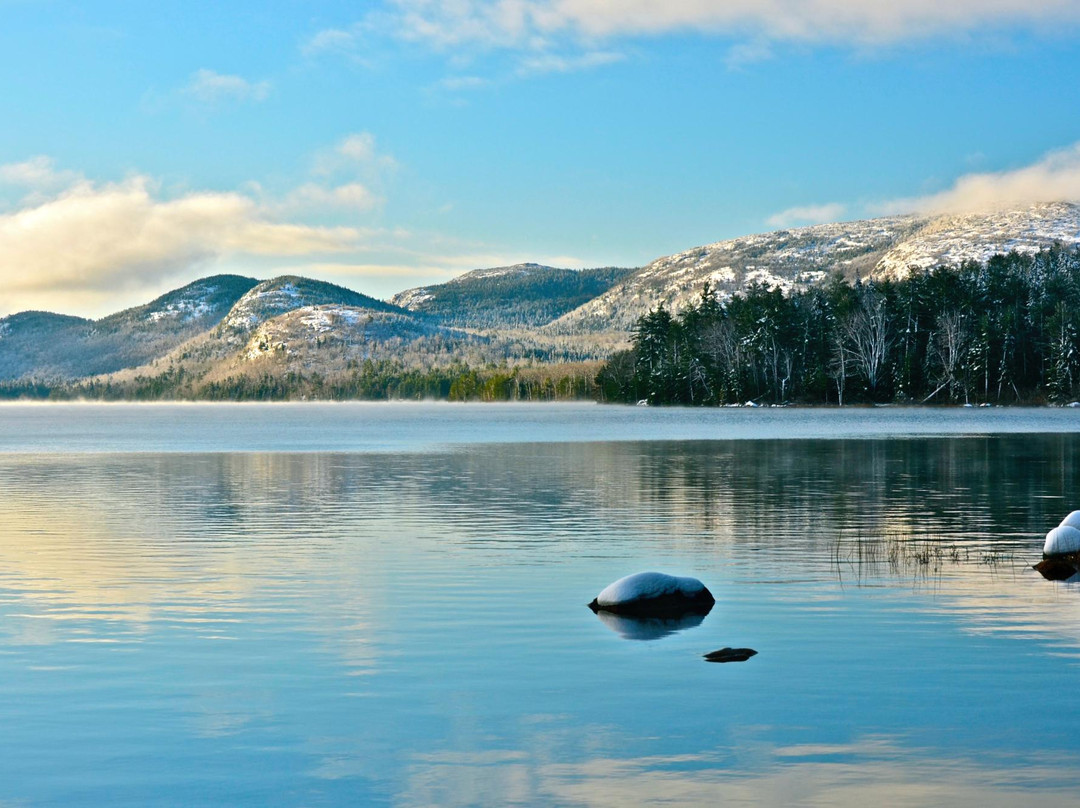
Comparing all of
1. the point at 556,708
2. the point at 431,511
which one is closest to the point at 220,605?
the point at 556,708

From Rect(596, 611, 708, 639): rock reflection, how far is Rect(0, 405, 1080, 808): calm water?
144mm

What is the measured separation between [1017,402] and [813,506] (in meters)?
154

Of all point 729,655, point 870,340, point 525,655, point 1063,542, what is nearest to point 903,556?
point 1063,542

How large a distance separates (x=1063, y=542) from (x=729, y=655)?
13.5 meters

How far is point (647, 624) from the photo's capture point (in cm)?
2284

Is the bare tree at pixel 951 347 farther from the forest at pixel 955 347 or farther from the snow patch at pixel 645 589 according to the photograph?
the snow patch at pixel 645 589

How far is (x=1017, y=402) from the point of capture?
7352 inches

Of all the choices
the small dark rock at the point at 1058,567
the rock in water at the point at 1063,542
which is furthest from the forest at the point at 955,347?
the small dark rock at the point at 1058,567

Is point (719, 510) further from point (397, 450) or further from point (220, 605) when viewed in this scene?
point (397, 450)

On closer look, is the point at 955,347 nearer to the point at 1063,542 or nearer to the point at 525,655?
the point at 1063,542

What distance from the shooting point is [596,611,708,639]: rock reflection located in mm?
21938

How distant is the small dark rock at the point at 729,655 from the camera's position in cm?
1959

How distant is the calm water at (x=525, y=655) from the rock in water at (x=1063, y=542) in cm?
102

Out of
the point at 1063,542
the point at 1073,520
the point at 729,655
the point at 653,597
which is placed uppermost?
the point at 1073,520
